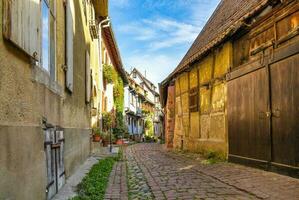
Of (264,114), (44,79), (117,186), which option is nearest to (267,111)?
(264,114)

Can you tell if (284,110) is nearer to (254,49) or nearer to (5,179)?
(254,49)

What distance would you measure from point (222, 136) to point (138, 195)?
533cm

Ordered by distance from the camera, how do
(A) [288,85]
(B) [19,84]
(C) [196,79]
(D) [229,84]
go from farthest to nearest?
1. (C) [196,79]
2. (D) [229,84]
3. (A) [288,85]
4. (B) [19,84]

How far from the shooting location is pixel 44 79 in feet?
15.8

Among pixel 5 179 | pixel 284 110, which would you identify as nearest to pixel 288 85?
pixel 284 110

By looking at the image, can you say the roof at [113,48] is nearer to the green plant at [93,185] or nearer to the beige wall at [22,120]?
the green plant at [93,185]

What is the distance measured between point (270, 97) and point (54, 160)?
420 cm

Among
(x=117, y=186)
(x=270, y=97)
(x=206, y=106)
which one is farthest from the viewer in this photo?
(x=206, y=106)

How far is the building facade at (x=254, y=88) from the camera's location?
22.6 ft

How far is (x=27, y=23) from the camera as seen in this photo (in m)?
3.72

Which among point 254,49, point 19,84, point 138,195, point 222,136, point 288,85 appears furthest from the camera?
point 222,136

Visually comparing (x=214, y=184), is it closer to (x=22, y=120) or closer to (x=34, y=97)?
(x=34, y=97)

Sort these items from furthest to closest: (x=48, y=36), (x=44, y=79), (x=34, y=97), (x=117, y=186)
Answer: (x=117, y=186), (x=48, y=36), (x=44, y=79), (x=34, y=97)

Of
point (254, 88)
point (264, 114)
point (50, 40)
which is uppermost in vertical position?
point (50, 40)
